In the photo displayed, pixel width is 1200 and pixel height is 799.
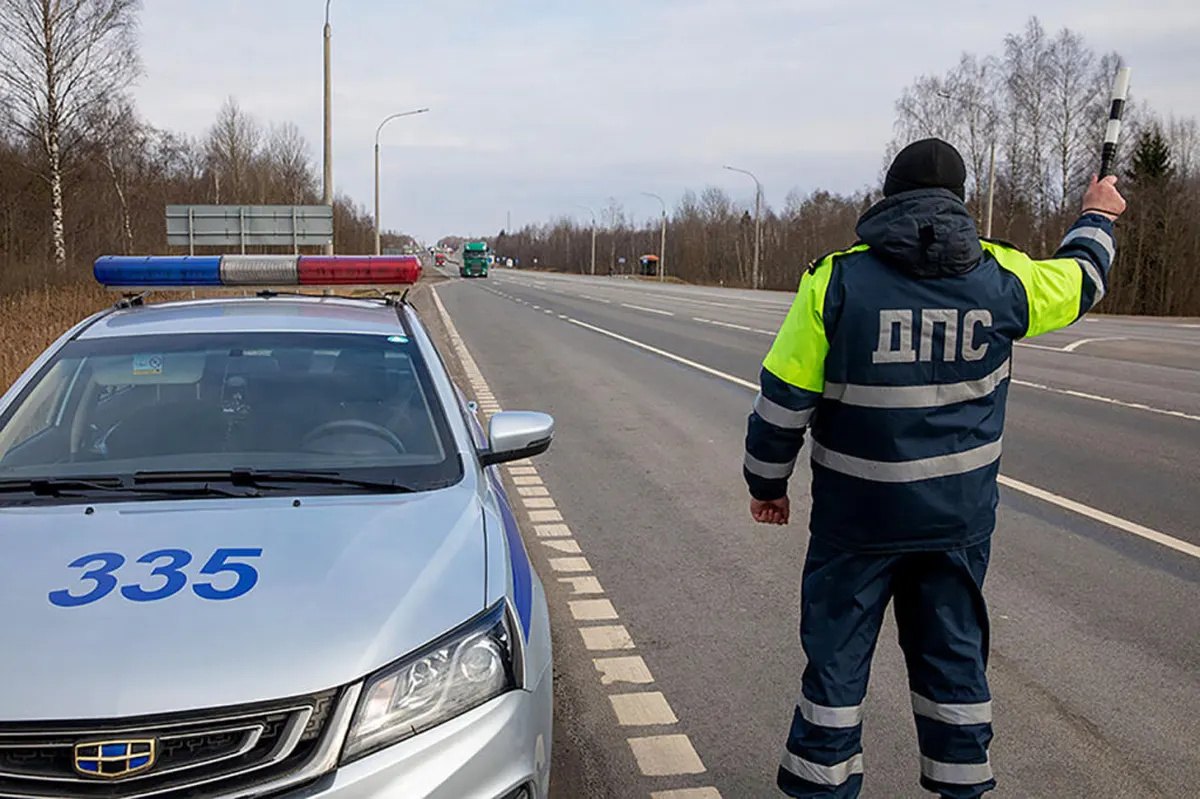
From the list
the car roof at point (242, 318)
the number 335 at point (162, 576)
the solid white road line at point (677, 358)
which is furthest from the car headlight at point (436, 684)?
the solid white road line at point (677, 358)

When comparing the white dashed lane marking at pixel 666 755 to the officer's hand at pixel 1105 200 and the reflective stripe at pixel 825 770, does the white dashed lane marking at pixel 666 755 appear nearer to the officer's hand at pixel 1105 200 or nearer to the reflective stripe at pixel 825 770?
the reflective stripe at pixel 825 770

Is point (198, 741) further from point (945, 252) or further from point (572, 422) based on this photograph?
point (572, 422)

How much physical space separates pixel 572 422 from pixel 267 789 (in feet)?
30.5

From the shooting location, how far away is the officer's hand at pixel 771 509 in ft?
10.4

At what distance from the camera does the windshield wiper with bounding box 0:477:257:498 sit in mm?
3029

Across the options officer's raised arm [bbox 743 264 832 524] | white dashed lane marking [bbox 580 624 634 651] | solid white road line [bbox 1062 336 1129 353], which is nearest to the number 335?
officer's raised arm [bbox 743 264 832 524]

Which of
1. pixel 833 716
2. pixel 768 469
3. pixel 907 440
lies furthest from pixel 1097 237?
pixel 833 716

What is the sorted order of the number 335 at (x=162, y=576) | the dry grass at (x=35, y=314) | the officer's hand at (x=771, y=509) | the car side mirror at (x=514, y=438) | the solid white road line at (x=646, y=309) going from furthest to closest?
the solid white road line at (x=646, y=309) < the dry grass at (x=35, y=314) < the car side mirror at (x=514, y=438) < the officer's hand at (x=771, y=509) < the number 335 at (x=162, y=576)

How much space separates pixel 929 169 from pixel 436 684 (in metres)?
1.88

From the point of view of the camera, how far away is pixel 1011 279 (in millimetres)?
2932

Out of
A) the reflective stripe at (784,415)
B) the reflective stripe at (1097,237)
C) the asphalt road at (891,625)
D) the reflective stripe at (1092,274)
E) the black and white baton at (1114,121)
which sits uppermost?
the black and white baton at (1114,121)

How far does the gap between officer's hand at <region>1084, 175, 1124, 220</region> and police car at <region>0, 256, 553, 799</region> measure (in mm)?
2001

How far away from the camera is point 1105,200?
320cm

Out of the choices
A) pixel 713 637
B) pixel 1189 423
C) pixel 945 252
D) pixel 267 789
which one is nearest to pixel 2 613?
pixel 267 789
